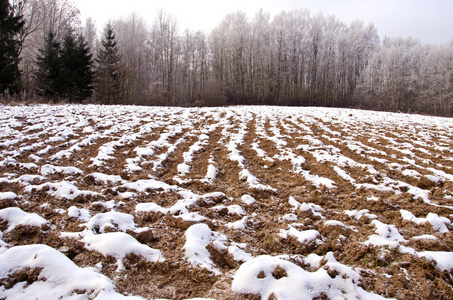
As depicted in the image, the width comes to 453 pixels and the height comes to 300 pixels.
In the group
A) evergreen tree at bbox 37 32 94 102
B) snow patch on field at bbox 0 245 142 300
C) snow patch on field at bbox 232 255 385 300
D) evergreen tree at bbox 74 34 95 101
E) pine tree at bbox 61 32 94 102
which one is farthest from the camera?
evergreen tree at bbox 74 34 95 101

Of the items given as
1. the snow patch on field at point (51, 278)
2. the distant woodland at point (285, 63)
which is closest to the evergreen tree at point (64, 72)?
the distant woodland at point (285, 63)

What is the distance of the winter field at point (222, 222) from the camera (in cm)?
172

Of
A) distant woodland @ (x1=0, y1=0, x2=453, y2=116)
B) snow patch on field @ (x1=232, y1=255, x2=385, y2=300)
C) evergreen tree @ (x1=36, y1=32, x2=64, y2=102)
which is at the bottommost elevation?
snow patch on field @ (x1=232, y1=255, x2=385, y2=300)

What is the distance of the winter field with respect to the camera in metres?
1.72

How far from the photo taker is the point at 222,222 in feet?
8.85

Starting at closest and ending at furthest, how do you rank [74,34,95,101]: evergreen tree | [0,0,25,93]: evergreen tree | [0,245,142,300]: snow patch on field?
[0,245,142,300]: snow patch on field → [0,0,25,93]: evergreen tree → [74,34,95,101]: evergreen tree

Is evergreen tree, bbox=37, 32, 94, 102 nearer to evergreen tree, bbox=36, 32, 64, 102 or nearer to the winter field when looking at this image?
evergreen tree, bbox=36, 32, 64, 102

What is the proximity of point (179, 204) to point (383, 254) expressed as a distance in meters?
2.17

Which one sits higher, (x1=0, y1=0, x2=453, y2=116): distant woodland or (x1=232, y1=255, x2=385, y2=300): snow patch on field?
(x1=0, y1=0, x2=453, y2=116): distant woodland

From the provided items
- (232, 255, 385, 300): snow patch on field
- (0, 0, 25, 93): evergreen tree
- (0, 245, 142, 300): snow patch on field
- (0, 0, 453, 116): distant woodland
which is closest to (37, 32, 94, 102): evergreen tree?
(0, 0, 25, 93): evergreen tree

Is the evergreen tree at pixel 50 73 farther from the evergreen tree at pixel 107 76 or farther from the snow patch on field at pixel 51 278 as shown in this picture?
the snow patch on field at pixel 51 278

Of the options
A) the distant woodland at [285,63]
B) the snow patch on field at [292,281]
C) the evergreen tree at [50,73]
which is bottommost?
the snow patch on field at [292,281]

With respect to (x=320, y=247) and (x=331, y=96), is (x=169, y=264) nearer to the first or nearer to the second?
(x=320, y=247)

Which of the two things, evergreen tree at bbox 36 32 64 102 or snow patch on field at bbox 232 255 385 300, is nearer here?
snow patch on field at bbox 232 255 385 300
